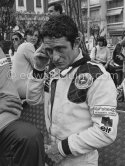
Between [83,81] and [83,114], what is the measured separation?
16 cm

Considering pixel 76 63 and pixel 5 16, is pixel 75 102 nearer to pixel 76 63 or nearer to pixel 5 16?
pixel 76 63

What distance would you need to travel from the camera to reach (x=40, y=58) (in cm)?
172

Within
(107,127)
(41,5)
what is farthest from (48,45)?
(41,5)

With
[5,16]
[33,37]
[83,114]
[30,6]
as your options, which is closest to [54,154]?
[83,114]

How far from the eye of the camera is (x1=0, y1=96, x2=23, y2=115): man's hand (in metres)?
1.26

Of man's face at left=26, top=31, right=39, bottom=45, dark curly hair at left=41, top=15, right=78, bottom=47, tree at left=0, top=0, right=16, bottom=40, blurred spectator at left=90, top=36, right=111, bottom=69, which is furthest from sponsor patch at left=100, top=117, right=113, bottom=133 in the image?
tree at left=0, top=0, right=16, bottom=40

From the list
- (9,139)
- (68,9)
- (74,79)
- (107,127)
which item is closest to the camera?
(9,139)

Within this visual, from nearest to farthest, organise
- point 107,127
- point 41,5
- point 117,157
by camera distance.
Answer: point 107,127 < point 117,157 < point 41,5

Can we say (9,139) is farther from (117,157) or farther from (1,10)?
(1,10)

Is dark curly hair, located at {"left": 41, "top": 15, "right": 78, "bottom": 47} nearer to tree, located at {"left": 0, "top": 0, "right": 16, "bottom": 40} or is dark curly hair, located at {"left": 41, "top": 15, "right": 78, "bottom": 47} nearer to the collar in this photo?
the collar

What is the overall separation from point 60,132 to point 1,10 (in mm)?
17402

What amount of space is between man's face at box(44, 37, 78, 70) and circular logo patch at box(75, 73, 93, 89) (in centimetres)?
10

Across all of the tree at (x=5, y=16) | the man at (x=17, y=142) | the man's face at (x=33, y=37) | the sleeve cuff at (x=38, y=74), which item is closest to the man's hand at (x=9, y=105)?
the man at (x=17, y=142)

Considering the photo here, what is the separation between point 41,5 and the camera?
44469 millimetres
